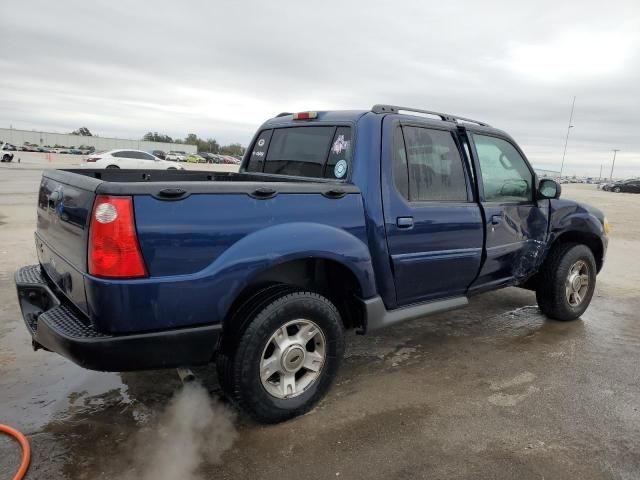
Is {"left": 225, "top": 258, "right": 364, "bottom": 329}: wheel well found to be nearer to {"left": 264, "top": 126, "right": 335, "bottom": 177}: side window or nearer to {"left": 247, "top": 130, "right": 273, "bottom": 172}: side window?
{"left": 264, "top": 126, "right": 335, "bottom": 177}: side window

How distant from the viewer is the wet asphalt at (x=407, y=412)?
2.62m

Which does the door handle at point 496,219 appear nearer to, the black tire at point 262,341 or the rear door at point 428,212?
the rear door at point 428,212

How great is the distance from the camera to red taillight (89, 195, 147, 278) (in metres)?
2.35

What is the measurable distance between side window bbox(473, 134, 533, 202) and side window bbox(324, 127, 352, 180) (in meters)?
1.23

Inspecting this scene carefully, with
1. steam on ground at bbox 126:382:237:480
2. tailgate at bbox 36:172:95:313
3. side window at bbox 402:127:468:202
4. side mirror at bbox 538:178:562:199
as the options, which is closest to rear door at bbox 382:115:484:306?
side window at bbox 402:127:468:202

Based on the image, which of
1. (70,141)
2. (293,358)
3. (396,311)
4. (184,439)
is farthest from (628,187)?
(70,141)

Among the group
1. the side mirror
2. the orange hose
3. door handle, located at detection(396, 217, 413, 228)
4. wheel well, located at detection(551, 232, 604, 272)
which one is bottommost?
the orange hose

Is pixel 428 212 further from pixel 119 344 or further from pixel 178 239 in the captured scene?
pixel 119 344

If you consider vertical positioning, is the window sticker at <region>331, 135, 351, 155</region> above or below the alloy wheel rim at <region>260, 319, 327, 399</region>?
above

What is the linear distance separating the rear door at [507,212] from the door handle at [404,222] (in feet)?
2.97

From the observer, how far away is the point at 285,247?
2.78m

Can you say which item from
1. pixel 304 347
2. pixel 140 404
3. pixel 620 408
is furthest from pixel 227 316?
pixel 620 408

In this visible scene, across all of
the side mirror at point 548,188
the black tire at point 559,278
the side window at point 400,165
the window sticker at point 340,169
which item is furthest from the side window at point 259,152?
the black tire at point 559,278

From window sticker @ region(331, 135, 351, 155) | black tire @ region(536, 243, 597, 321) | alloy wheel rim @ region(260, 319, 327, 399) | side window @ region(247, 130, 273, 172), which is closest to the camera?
alloy wheel rim @ region(260, 319, 327, 399)
